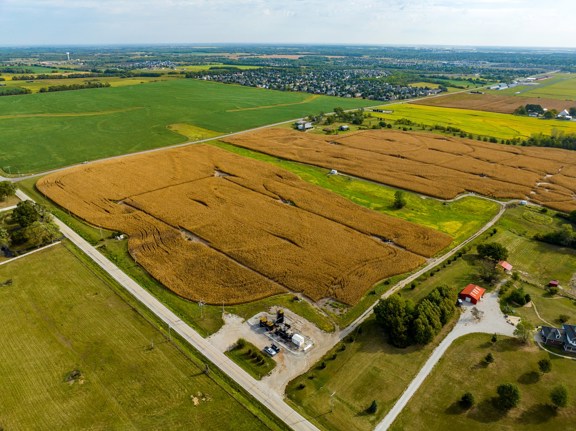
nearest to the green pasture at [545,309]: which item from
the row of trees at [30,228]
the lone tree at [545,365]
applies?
the lone tree at [545,365]

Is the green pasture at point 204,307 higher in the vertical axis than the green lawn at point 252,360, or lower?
higher

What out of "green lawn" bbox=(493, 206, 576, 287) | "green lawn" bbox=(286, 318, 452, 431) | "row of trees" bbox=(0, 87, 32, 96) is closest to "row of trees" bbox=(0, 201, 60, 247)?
"green lawn" bbox=(286, 318, 452, 431)

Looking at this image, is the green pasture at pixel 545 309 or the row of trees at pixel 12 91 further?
the row of trees at pixel 12 91

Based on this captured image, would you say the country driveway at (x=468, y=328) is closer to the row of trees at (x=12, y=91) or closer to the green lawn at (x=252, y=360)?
the green lawn at (x=252, y=360)

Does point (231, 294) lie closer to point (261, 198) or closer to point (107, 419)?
point (107, 419)

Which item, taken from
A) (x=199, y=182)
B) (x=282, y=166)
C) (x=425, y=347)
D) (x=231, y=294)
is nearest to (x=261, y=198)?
(x=199, y=182)

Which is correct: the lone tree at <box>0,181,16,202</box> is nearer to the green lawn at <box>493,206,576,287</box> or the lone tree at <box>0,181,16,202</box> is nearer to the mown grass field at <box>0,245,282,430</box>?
the mown grass field at <box>0,245,282,430</box>

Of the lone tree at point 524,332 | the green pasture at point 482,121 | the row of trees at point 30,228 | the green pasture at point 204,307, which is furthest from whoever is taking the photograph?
the green pasture at point 482,121
